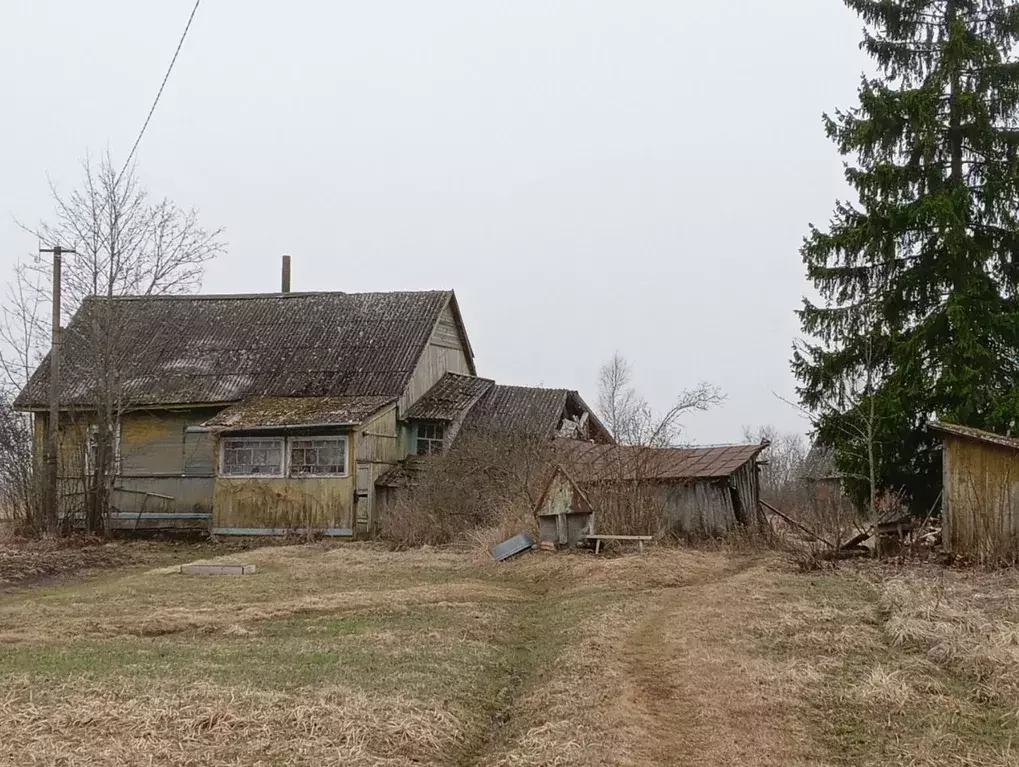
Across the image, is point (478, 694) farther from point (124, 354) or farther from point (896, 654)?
point (124, 354)

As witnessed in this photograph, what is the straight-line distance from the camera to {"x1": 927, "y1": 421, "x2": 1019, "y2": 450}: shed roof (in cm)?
1546

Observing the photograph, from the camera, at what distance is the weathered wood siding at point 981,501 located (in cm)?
1569

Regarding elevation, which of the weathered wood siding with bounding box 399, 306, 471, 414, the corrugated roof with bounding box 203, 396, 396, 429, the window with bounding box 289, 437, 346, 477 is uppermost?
the weathered wood siding with bounding box 399, 306, 471, 414

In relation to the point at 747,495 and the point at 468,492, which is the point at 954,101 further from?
the point at 468,492

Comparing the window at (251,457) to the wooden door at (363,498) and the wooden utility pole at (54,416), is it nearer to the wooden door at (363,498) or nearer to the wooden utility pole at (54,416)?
the wooden door at (363,498)

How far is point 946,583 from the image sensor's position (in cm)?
1363

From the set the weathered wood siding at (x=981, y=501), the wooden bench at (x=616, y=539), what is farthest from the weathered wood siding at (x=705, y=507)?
the weathered wood siding at (x=981, y=501)

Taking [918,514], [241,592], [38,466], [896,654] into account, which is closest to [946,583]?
[896,654]

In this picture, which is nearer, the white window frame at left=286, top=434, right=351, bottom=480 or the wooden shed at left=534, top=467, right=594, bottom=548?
the wooden shed at left=534, top=467, right=594, bottom=548

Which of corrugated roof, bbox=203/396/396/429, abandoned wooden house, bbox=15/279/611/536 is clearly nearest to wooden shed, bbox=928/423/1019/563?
abandoned wooden house, bbox=15/279/611/536

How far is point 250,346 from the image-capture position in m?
29.5

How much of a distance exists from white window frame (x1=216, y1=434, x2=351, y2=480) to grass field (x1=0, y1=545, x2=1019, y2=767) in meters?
9.90

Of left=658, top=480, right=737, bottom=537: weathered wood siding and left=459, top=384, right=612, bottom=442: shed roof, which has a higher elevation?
left=459, top=384, right=612, bottom=442: shed roof

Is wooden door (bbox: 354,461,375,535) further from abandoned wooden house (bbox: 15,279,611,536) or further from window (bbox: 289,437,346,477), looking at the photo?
window (bbox: 289,437,346,477)
